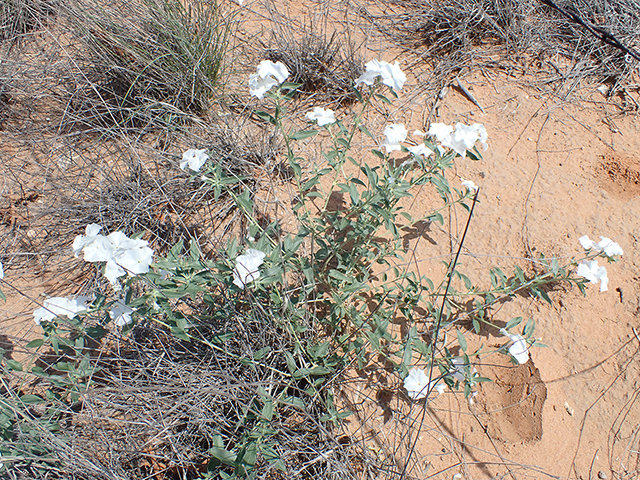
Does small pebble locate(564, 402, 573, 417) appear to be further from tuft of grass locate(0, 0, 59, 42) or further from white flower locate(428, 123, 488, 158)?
tuft of grass locate(0, 0, 59, 42)

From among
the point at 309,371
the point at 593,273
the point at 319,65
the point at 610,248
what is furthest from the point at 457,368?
the point at 319,65

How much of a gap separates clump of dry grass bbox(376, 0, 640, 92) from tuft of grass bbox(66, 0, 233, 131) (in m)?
1.40

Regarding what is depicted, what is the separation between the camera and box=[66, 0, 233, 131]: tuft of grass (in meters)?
2.45

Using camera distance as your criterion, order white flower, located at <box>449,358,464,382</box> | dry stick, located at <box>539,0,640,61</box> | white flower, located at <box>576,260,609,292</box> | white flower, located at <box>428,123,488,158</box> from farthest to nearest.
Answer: dry stick, located at <box>539,0,640,61</box> → white flower, located at <box>576,260,609,292</box> → white flower, located at <box>449,358,464,382</box> → white flower, located at <box>428,123,488,158</box>

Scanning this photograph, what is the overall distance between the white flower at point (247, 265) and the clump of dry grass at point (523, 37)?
6.90ft

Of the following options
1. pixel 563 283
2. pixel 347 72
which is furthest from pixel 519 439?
pixel 347 72

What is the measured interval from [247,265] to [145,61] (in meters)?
1.79

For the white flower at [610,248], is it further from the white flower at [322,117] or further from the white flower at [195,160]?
the white flower at [195,160]

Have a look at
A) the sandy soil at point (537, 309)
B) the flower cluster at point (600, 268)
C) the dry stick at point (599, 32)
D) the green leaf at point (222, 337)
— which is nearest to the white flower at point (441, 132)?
the sandy soil at point (537, 309)

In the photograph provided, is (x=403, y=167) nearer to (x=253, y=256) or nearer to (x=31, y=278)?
(x=253, y=256)

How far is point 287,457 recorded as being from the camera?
1549mm

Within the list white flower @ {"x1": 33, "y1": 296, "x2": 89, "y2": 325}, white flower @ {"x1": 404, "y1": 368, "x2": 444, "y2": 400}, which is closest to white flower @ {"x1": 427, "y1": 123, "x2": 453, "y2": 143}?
white flower @ {"x1": 404, "y1": 368, "x2": 444, "y2": 400}

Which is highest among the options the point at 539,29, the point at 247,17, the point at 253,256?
the point at 539,29

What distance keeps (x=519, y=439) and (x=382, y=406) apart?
23.8 inches
